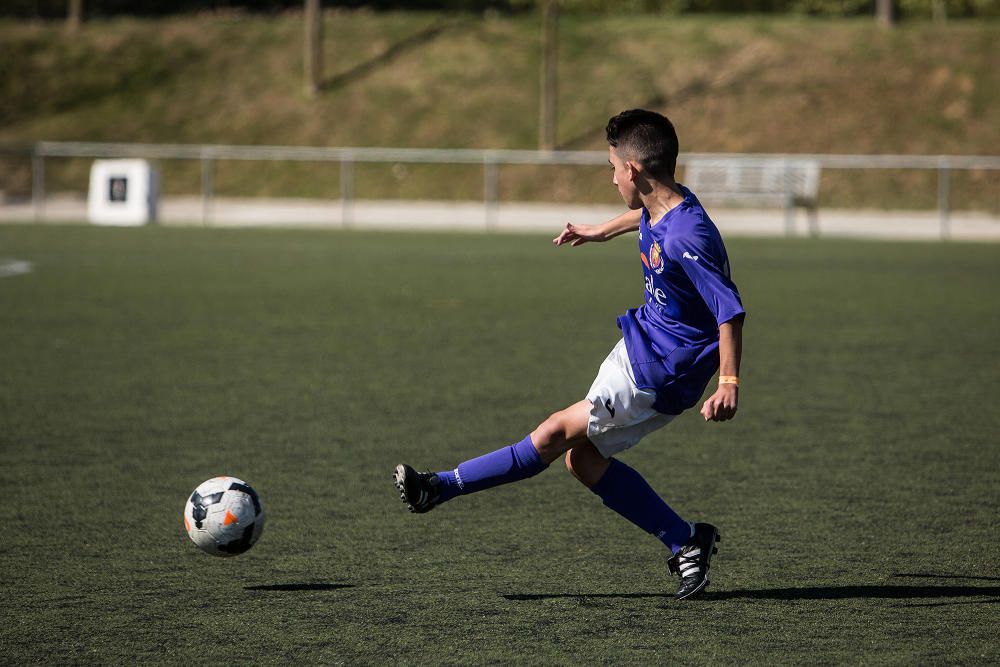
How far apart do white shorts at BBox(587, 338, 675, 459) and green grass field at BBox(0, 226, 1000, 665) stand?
1.78 feet

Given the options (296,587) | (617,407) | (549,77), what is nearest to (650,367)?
(617,407)

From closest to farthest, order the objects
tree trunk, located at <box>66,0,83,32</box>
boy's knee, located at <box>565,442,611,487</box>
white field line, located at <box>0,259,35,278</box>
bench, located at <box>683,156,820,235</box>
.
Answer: boy's knee, located at <box>565,442,611,487</box>
white field line, located at <box>0,259,35,278</box>
bench, located at <box>683,156,820,235</box>
tree trunk, located at <box>66,0,83,32</box>

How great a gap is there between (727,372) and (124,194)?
25.6 m

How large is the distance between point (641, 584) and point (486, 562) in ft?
1.92

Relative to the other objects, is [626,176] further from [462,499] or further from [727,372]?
[462,499]

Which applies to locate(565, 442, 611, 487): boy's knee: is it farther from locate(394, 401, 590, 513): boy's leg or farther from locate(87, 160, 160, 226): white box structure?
locate(87, 160, 160, 226): white box structure

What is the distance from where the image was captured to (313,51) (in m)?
38.8

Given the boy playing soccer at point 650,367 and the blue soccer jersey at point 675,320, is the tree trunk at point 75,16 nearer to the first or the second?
the boy playing soccer at point 650,367

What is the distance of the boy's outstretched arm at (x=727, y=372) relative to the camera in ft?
13.8

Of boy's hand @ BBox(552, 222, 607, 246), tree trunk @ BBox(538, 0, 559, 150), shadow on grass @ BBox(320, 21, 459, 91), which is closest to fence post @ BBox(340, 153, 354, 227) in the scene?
tree trunk @ BBox(538, 0, 559, 150)

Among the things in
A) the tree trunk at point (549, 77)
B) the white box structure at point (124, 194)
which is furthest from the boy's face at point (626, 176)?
the tree trunk at point (549, 77)

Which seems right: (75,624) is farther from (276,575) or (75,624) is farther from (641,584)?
(641,584)

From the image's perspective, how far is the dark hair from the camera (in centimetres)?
446

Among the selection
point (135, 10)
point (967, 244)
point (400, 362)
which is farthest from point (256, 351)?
point (135, 10)
